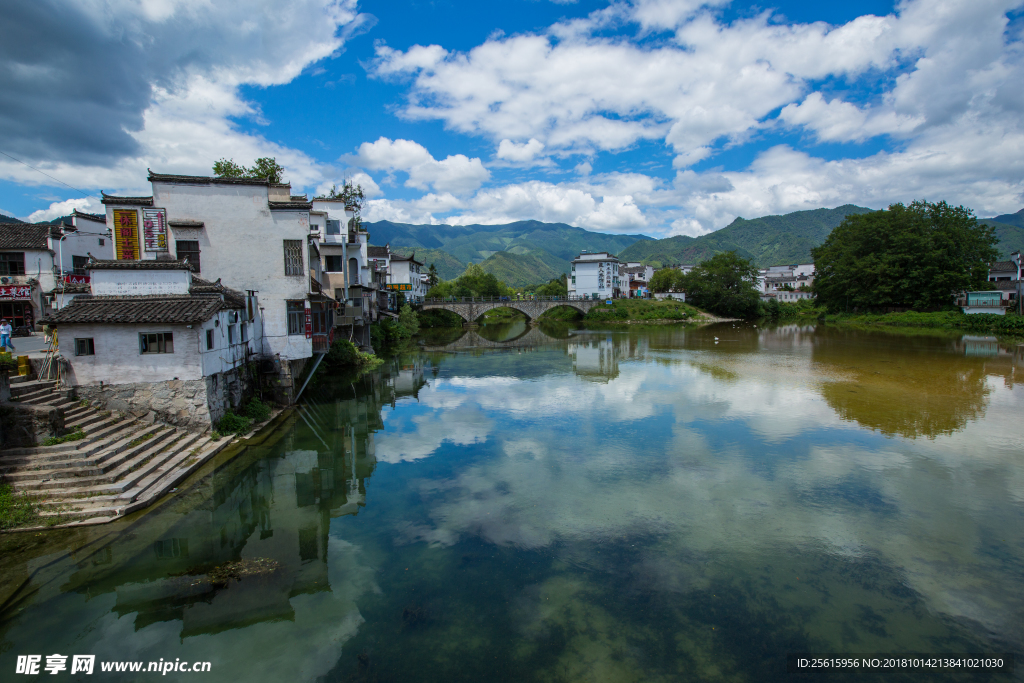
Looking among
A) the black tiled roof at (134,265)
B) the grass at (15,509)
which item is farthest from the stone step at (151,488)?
the black tiled roof at (134,265)

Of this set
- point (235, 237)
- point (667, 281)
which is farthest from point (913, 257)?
point (235, 237)

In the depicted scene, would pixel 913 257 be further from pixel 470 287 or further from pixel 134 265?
pixel 134 265

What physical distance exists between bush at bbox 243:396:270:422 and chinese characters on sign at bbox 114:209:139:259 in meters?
7.50

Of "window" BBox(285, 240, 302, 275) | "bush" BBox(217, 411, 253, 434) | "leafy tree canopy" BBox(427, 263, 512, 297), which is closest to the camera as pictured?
"bush" BBox(217, 411, 253, 434)

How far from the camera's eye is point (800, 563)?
958 cm

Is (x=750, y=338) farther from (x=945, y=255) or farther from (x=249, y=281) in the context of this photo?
(x=249, y=281)

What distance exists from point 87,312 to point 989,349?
54.7 meters

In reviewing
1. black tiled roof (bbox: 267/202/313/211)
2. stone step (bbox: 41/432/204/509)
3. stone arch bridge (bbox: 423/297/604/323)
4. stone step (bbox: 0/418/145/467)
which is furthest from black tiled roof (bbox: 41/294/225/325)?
stone arch bridge (bbox: 423/297/604/323)

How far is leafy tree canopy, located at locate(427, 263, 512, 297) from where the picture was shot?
79.7 m

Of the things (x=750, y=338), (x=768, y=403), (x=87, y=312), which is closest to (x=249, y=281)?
(x=87, y=312)

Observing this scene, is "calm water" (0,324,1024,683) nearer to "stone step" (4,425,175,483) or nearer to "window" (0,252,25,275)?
"stone step" (4,425,175,483)

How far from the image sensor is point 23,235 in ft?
82.6

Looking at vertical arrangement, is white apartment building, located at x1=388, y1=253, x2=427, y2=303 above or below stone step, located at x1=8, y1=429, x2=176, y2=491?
above

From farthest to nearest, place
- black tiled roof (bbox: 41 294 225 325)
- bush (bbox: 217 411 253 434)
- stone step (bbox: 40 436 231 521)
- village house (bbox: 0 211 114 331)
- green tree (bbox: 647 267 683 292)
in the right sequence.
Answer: green tree (bbox: 647 267 683 292) < village house (bbox: 0 211 114 331) < bush (bbox: 217 411 253 434) < black tiled roof (bbox: 41 294 225 325) < stone step (bbox: 40 436 231 521)
